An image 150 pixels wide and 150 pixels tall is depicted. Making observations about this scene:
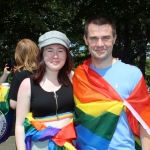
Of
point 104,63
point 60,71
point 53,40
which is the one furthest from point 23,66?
point 104,63

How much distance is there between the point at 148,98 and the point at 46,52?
0.86 meters

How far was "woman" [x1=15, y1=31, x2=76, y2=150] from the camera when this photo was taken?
238 centimetres

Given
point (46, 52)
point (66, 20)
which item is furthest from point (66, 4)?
point (46, 52)

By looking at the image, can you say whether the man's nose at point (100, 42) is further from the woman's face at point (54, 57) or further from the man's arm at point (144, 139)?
the man's arm at point (144, 139)

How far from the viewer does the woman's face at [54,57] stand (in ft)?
8.11

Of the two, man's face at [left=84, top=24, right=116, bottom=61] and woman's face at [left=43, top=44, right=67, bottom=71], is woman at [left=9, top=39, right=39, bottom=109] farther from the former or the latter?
man's face at [left=84, top=24, right=116, bottom=61]

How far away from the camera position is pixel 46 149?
2391 mm

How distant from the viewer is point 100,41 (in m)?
2.31

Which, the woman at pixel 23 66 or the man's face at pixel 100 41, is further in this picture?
the woman at pixel 23 66

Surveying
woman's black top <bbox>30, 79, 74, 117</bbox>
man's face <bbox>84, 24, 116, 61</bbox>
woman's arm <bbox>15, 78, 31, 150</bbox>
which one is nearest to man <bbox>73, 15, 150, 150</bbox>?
man's face <bbox>84, 24, 116, 61</bbox>

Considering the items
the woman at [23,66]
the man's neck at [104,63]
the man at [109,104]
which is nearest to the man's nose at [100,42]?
the man at [109,104]

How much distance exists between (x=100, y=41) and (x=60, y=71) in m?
0.48

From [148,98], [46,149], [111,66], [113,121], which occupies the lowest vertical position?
[46,149]

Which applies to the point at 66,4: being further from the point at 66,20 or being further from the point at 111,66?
the point at 111,66
